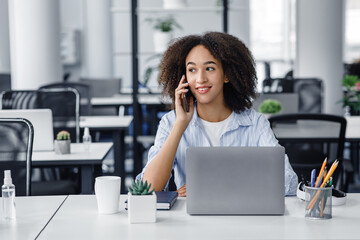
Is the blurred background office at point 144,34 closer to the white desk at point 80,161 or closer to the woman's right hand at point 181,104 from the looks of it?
the white desk at point 80,161

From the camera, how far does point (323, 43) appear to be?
21.9 ft

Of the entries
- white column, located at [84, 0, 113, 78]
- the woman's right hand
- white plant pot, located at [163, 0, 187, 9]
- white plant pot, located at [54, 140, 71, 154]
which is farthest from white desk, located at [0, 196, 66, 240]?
white column, located at [84, 0, 113, 78]

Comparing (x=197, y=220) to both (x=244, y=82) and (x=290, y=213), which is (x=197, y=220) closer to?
(x=290, y=213)

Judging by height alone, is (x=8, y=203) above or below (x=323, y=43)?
below

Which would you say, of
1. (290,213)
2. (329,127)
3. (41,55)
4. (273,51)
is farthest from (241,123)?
(273,51)

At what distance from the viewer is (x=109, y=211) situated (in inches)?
71.7

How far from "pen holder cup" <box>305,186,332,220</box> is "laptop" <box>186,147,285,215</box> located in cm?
8

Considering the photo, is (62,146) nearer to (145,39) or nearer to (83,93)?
(83,93)

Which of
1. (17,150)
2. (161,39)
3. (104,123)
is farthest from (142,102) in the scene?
(17,150)

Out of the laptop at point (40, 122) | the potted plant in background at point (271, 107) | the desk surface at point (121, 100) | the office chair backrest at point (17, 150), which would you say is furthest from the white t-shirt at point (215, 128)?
the desk surface at point (121, 100)

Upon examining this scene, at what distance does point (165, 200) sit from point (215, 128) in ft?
1.89

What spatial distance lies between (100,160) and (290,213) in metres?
1.54

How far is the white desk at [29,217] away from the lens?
166 cm

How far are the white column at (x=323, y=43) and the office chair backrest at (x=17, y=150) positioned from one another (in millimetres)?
4798
